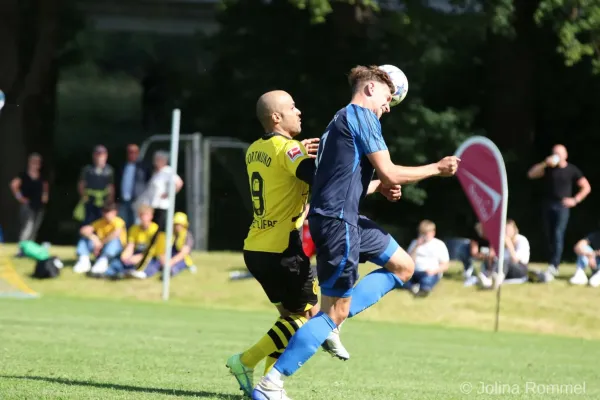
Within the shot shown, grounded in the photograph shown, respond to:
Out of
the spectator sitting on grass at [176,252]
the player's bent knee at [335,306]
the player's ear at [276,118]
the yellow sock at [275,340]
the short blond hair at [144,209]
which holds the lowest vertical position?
the spectator sitting on grass at [176,252]

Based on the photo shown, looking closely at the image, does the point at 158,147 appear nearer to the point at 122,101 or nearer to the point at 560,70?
the point at 560,70

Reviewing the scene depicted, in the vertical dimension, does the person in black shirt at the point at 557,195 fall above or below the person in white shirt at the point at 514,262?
above

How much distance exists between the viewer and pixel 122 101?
4400cm

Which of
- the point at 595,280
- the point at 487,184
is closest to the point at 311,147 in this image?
the point at 487,184

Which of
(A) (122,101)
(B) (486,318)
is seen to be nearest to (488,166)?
(B) (486,318)

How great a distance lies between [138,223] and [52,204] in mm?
12229

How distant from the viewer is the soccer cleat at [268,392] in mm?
7238

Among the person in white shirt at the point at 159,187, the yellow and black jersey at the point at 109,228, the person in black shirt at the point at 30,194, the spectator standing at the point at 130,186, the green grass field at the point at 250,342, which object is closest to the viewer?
the green grass field at the point at 250,342

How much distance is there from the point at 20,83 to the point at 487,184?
48.0 feet

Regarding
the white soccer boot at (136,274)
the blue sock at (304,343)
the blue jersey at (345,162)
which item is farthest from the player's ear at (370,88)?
the white soccer boot at (136,274)

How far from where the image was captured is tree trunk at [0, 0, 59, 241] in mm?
27688

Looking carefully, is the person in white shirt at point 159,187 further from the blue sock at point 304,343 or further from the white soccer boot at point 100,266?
the blue sock at point 304,343

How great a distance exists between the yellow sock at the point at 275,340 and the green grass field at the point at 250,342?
28 cm

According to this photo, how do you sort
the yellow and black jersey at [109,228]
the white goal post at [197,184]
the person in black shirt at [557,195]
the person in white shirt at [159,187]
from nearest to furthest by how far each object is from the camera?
the person in black shirt at [557,195], the person in white shirt at [159,187], the yellow and black jersey at [109,228], the white goal post at [197,184]
